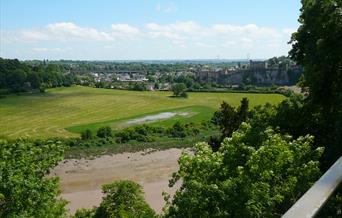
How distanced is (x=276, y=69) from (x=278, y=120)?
14568 cm

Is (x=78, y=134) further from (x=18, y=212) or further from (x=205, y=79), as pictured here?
(x=205, y=79)

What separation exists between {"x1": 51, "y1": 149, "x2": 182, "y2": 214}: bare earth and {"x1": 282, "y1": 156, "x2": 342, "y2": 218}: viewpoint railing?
1204 inches

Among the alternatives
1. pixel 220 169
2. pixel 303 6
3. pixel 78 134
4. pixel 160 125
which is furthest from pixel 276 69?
pixel 220 169

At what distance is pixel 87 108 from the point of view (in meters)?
95.9

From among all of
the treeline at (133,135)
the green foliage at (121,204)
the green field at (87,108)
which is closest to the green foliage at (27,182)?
the green foliage at (121,204)

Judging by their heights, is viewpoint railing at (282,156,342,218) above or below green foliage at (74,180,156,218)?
above

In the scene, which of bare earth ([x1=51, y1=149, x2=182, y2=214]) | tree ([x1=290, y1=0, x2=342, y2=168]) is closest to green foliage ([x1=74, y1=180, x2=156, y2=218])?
tree ([x1=290, y1=0, x2=342, y2=168])

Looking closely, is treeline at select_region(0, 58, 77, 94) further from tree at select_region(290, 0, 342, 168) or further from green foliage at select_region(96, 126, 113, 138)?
tree at select_region(290, 0, 342, 168)

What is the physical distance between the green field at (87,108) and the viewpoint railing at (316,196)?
65.5m

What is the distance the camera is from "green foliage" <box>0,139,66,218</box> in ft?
40.0

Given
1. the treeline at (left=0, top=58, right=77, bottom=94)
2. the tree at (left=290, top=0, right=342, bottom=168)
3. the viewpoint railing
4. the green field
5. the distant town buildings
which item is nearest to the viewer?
the viewpoint railing

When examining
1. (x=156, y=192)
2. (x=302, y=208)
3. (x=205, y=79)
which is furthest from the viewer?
(x=205, y=79)

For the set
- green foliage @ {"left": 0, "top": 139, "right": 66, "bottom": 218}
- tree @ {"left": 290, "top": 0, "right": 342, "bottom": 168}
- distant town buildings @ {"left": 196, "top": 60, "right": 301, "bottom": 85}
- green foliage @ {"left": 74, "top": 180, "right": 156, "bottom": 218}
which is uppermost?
tree @ {"left": 290, "top": 0, "right": 342, "bottom": 168}

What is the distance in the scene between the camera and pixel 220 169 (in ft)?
33.4
